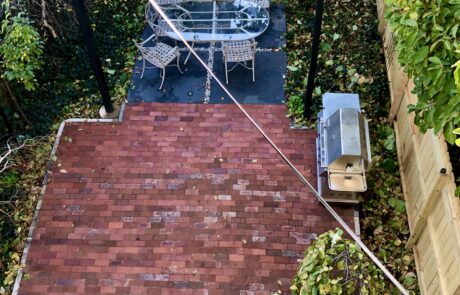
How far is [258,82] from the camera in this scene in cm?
871

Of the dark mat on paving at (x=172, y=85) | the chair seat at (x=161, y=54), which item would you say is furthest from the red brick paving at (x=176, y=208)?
the chair seat at (x=161, y=54)

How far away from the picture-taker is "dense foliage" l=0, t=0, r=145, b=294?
7164mm

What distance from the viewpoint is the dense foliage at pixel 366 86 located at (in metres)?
6.76

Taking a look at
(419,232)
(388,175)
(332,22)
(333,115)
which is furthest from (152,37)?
(419,232)

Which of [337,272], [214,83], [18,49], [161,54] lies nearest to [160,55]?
[161,54]

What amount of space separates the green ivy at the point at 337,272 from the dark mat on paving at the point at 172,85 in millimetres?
4896

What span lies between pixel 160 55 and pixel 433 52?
5.35 meters

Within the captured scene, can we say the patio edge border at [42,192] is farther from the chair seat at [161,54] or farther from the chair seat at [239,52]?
the chair seat at [239,52]

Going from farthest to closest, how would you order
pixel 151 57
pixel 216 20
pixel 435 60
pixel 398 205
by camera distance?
1. pixel 216 20
2. pixel 151 57
3. pixel 398 205
4. pixel 435 60

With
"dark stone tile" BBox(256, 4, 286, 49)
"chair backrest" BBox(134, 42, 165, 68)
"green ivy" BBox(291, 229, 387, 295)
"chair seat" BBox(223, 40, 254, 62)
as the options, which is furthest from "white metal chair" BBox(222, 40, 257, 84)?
"green ivy" BBox(291, 229, 387, 295)

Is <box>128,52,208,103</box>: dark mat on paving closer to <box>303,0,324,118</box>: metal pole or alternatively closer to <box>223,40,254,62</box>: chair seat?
<box>223,40,254,62</box>: chair seat

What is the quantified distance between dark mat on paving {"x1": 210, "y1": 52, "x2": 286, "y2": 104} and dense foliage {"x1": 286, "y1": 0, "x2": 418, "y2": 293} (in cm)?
20

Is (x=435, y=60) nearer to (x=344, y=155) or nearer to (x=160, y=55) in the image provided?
(x=344, y=155)

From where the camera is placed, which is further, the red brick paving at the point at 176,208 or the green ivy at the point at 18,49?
the green ivy at the point at 18,49
